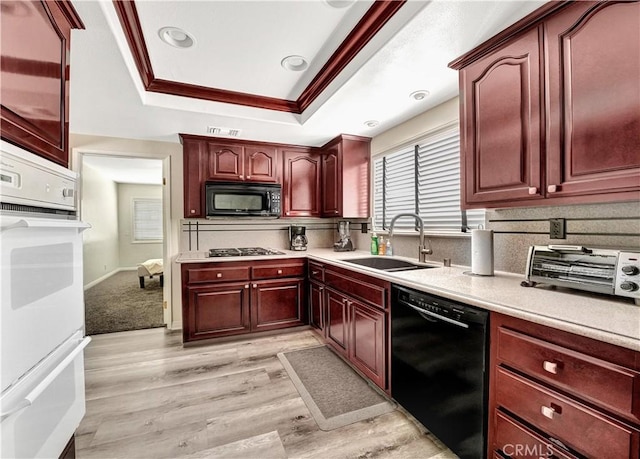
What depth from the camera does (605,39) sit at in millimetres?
1136

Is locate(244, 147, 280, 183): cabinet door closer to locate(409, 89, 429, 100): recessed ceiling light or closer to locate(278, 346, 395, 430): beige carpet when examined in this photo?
locate(409, 89, 429, 100): recessed ceiling light

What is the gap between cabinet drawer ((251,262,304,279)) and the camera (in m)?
3.05

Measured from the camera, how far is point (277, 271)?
3.14 m

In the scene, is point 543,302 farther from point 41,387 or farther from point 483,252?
point 41,387

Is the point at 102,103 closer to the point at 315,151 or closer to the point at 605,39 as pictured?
the point at 315,151

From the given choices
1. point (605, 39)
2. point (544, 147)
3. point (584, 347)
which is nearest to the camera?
point (584, 347)

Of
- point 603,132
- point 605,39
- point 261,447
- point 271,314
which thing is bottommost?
point 261,447

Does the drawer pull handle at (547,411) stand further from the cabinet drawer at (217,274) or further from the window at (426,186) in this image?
the cabinet drawer at (217,274)

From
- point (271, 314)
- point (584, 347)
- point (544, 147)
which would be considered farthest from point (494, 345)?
point (271, 314)

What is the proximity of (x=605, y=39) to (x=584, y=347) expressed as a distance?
3.95ft

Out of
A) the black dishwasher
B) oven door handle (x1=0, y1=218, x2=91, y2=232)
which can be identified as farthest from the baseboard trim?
the black dishwasher

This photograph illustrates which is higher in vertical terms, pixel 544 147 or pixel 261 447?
pixel 544 147

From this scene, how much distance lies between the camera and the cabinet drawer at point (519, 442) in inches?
40.6

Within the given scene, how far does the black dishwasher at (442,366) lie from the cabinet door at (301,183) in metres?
2.06
